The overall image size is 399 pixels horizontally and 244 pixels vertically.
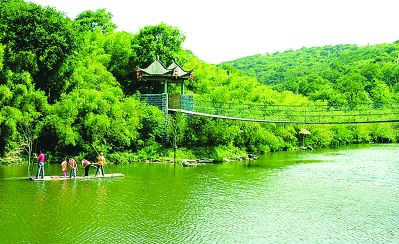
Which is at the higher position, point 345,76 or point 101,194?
point 345,76

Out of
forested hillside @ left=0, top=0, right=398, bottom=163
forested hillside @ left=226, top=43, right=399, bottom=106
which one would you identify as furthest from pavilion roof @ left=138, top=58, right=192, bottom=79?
forested hillside @ left=226, top=43, right=399, bottom=106

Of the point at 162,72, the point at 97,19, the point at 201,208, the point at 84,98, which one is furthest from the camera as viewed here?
the point at 97,19

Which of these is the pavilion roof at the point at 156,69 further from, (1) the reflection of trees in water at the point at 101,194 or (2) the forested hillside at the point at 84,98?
(1) the reflection of trees in water at the point at 101,194

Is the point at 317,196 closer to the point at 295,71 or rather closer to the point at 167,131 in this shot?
the point at 167,131

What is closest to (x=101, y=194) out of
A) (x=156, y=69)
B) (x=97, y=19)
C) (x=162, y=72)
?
(x=162, y=72)

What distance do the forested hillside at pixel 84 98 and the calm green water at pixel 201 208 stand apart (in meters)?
3.38

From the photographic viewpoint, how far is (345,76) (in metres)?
69.4

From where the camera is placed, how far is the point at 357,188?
727 inches

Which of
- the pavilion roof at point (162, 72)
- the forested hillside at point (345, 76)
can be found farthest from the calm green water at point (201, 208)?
the forested hillside at point (345, 76)

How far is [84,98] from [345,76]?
174 ft

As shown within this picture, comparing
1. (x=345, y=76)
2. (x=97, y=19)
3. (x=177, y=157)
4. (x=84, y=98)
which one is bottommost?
(x=177, y=157)

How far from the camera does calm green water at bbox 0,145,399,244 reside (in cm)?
1135

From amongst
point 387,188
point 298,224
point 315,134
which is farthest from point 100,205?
point 315,134

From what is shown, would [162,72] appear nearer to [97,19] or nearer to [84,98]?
[84,98]
